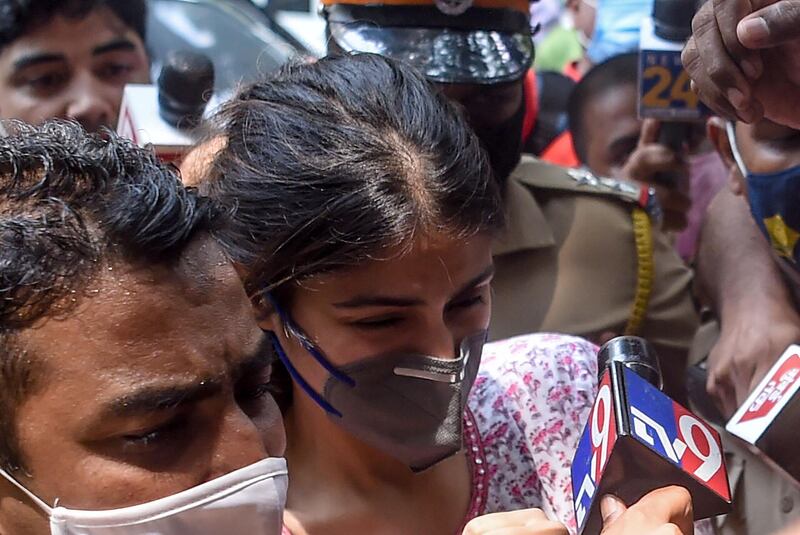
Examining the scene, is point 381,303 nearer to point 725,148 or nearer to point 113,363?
point 113,363

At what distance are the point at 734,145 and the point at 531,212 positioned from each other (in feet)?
1.80

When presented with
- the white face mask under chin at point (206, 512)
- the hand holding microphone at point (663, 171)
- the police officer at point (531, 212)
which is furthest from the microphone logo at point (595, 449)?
the hand holding microphone at point (663, 171)

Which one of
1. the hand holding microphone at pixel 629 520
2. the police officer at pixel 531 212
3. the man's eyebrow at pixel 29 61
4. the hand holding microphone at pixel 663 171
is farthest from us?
the hand holding microphone at pixel 663 171

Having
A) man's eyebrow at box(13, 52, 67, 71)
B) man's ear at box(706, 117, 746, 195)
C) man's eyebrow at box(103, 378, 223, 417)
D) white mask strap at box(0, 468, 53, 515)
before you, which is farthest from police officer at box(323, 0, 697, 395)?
white mask strap at box(0, 468, 53, 515)

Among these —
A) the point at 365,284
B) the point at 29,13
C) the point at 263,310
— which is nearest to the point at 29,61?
the point at 29,13

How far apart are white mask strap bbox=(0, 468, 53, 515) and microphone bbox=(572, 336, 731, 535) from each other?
0.60 metres

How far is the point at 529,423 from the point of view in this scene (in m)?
1.84

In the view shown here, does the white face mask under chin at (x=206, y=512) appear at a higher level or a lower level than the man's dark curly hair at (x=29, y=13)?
higher

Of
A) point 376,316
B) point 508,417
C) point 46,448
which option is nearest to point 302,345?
point 376,316

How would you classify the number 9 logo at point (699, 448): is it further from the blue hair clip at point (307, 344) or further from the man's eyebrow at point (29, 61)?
Result: the man's eyebrow at point (29, 61)

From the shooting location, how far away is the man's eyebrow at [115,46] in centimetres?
276

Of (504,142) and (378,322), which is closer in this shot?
(378,322)

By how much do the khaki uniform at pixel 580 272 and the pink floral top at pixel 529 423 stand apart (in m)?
0.49

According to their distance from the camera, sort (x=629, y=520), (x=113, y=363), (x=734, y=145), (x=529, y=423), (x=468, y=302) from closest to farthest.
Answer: (x=629, y=520) → (x=113, y=363) → (x=468, y=302) → (x=529, y=423) → (x=734, y=145)
